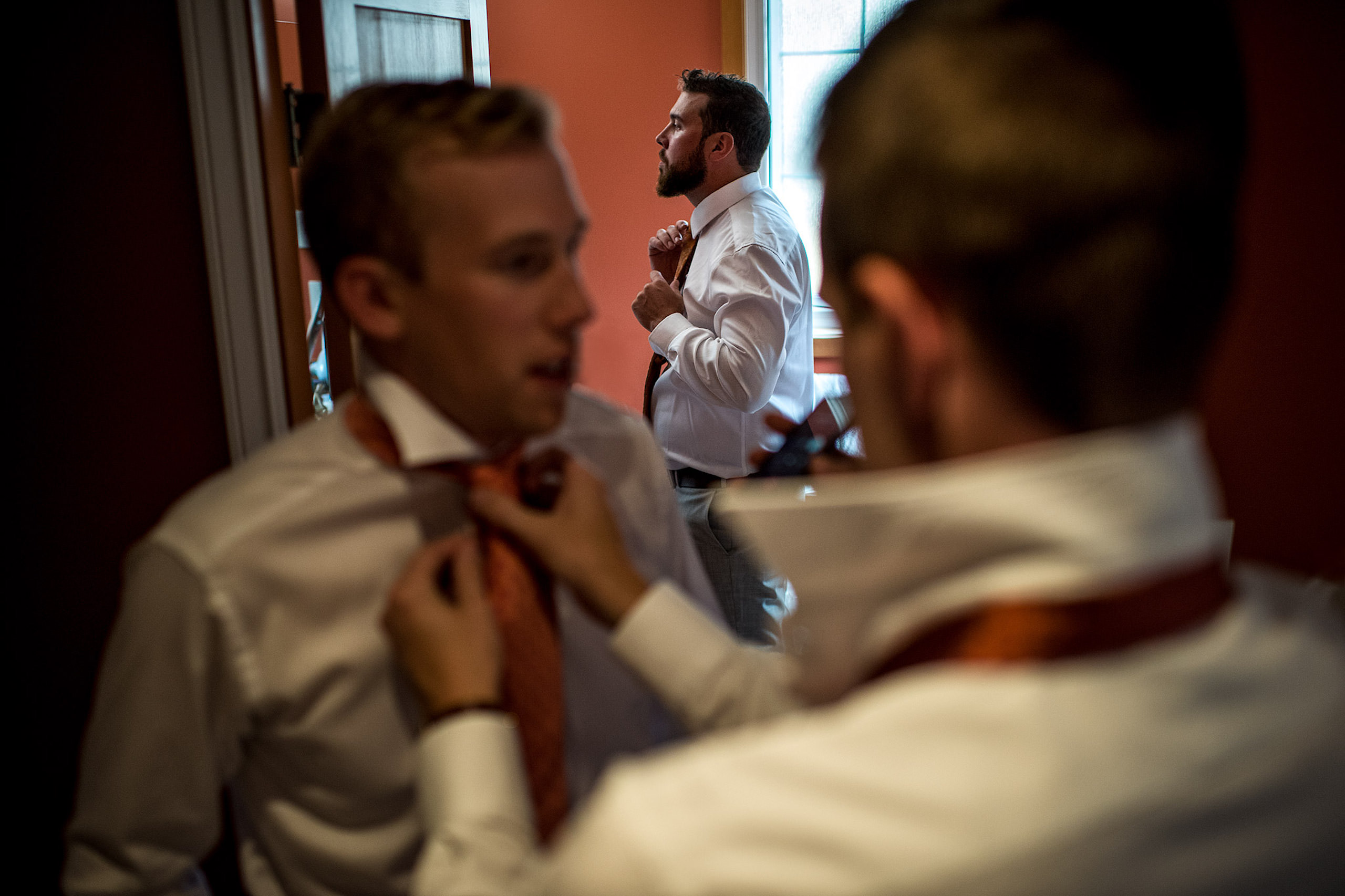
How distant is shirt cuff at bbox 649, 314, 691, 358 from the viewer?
2.69m

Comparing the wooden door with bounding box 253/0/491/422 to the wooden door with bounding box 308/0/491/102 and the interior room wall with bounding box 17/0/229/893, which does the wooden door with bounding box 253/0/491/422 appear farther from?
the interior room wall with bounding box 17/0/229/893

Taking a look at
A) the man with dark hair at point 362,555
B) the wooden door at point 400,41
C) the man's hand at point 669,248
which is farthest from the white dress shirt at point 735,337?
the man with dark hair at point 362,555

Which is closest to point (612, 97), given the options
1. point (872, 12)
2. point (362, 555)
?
point (872, 12)

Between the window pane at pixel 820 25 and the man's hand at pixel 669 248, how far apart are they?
1.60 meters

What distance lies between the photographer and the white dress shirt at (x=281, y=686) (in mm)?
894

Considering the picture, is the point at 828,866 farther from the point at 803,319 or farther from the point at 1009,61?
the point at 803,319

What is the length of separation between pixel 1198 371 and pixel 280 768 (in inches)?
36.9

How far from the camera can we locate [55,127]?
114 cm

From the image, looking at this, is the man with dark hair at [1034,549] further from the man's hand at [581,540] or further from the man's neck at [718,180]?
the man's neck at [718,180]

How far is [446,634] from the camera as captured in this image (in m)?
0.83

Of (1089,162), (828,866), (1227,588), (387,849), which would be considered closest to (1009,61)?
(1089,162)

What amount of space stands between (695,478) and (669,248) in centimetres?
83

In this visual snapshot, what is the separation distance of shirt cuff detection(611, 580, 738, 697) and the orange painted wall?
3.39 m

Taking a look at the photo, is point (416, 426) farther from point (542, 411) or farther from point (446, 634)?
point (446, 634)
